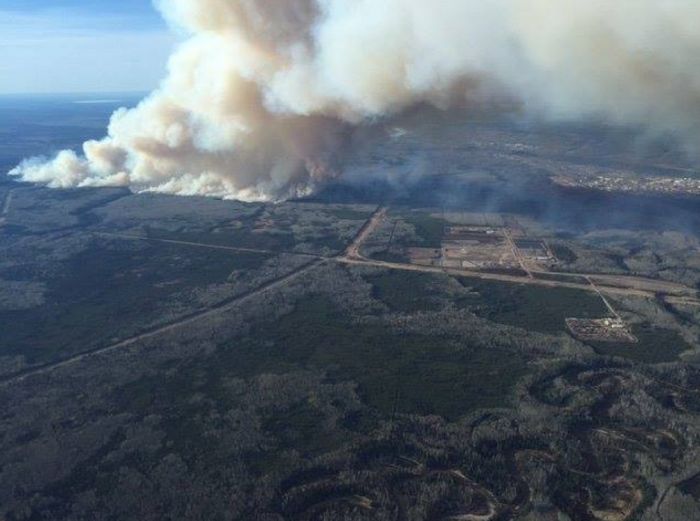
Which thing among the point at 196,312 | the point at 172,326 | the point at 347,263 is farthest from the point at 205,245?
the point at 172,326

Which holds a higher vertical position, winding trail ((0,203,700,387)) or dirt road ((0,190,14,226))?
dirt road ((0,190,14,226))

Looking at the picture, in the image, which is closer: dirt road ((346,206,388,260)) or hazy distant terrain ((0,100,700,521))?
hazy distant terrain ((0,100,700,521))

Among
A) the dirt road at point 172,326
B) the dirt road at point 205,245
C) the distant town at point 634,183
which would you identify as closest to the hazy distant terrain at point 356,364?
the dirt road at point 172,326

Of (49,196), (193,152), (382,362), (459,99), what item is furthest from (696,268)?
(49,196)

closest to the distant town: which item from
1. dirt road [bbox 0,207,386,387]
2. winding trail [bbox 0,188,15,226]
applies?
dirt road [bbox 0,207,386,387]

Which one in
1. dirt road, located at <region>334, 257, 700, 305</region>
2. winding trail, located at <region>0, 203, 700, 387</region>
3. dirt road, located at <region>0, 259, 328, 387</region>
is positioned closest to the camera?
dirt road, located at <region>0, 259, 328, 387</region>

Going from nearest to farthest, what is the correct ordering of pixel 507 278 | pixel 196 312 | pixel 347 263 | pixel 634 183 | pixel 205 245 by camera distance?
pixel 196 312
pixel 507 278
pixel 347 263
pixel 205 245
pixel 634 183

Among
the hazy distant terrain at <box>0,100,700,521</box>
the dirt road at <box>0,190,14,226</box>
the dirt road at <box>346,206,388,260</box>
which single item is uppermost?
the dirt road at <box>0,190,14,226</box>

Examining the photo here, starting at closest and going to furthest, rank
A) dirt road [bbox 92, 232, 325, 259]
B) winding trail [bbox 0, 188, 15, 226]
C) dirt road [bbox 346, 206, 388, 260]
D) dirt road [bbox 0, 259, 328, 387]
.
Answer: dirt road [bbox 0, 259, 328, 387], dirt road [bbox 346, 206, 388, 260], dirt road [bbox 92, 232, 325, 259], winding trail [bbox 0, 188, 15, 226]

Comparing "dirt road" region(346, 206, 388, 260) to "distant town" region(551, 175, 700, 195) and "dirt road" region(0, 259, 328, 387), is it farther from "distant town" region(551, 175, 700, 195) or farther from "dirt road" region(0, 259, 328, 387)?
"distant town" region(551, 175, 700, 195)

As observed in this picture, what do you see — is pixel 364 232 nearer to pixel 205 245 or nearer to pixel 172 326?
pixel 205 245
